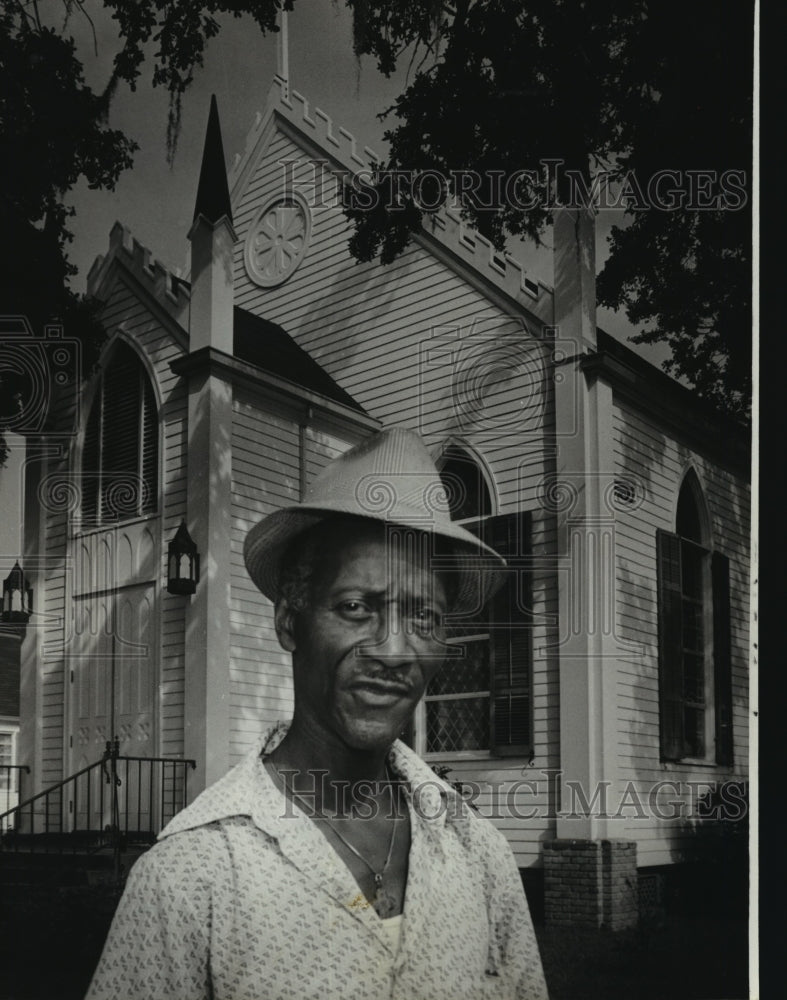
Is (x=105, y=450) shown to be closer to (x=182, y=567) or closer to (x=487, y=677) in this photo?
(x=182, y=567)

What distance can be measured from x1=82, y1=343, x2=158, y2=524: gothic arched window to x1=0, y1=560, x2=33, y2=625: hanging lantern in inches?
12.0

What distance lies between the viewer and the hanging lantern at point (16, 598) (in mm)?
3740

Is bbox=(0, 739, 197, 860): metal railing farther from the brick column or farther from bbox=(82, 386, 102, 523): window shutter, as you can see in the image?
the brick column

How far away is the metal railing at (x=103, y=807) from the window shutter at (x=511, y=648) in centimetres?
102

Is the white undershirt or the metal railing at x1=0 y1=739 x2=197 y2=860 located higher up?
the metal railing at x1=0 y1=739 x2=197 y2=860

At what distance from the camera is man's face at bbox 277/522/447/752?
9.99ft

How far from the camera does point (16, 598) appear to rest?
3.77 metres

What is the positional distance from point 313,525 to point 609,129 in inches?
78.7

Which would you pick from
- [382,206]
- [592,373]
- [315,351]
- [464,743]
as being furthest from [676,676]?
[382,206]

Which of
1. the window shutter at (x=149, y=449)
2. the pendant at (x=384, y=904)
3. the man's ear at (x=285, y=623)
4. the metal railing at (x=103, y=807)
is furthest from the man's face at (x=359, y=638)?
the window shutter at (x=149, y=449)

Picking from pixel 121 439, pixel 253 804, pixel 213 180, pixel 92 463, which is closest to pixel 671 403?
pixel 213 180

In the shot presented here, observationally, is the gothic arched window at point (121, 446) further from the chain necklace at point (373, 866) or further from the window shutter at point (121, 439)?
the chain necklace at point (373, 866)

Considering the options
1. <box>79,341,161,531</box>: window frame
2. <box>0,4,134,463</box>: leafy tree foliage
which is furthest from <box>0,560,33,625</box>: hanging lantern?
<box>0,4,134,463</box>: leafy tree foliage
